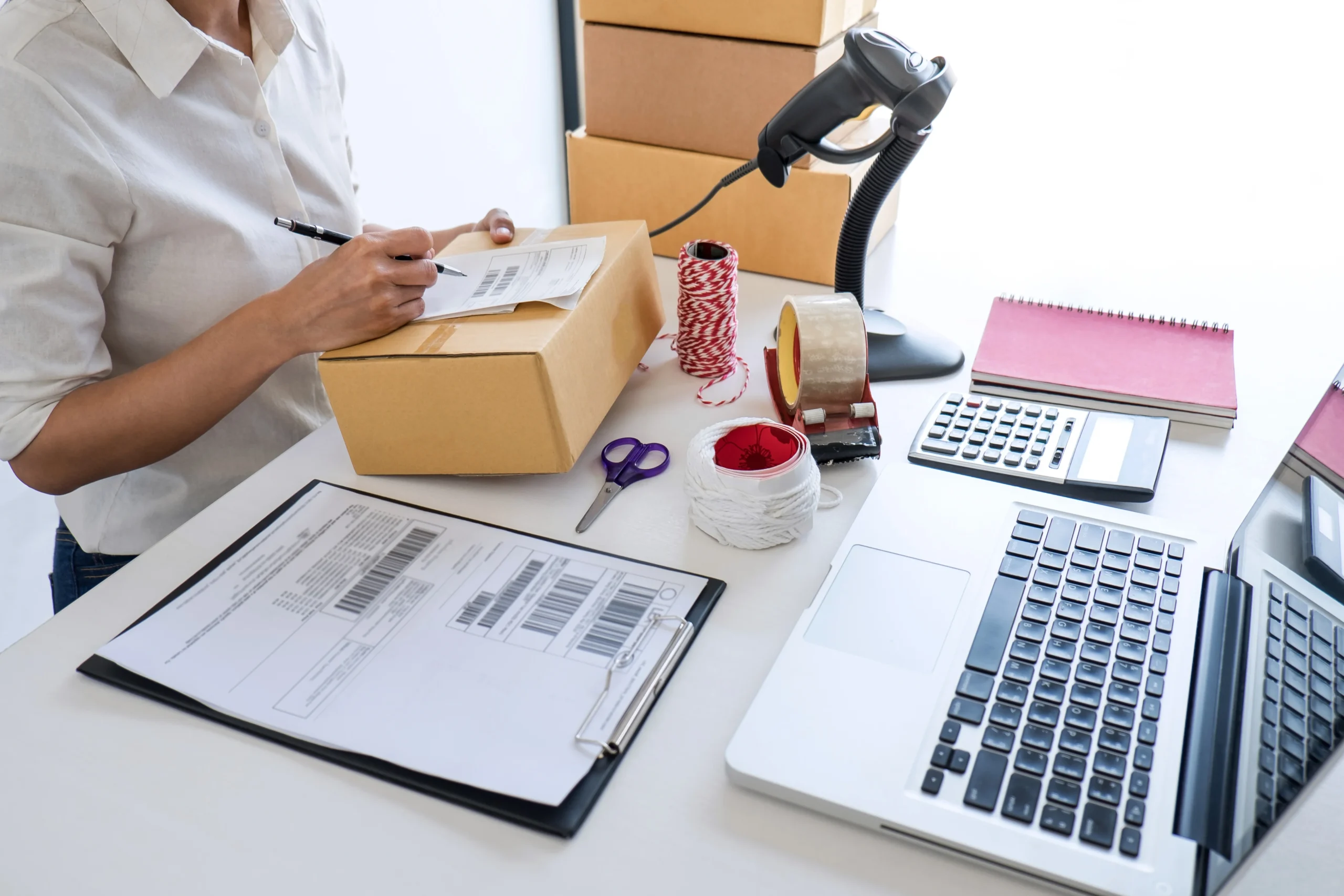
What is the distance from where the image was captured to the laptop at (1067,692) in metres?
0.44

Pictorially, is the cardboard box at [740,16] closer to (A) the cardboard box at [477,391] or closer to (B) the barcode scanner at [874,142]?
(B) the barcode scanner at [874,142]

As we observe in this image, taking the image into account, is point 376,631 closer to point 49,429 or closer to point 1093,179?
point 49,429

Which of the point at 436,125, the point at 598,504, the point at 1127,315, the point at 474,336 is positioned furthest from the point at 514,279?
the point at 436,125

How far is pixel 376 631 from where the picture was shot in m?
0.60

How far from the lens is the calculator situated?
730 millimetres

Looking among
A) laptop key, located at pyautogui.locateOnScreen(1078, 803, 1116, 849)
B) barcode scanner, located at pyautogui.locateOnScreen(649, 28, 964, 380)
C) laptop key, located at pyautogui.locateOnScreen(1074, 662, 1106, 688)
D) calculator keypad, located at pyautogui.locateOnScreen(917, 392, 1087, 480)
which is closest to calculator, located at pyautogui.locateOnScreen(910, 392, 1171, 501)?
calculator keypad, located at pyautogui.locateOnScreen(917, 392, 1087, 480)

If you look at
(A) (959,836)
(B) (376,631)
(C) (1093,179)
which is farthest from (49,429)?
(C) (1093,179)

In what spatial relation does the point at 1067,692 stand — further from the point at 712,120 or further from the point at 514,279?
the point at 712,120

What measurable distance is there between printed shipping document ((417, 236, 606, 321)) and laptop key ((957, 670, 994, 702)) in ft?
1.38

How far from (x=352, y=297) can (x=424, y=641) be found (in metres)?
0.29

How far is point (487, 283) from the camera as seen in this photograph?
0.81 metres

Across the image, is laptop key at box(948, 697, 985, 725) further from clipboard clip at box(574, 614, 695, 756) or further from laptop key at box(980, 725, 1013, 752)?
clipboard clip at box(574, 614, 695, 756)

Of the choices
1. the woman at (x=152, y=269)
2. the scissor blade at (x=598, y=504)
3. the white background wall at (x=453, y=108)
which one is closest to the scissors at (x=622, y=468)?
the scissor blade at (x=598, y=504)

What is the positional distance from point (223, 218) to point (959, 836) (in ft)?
2.58
